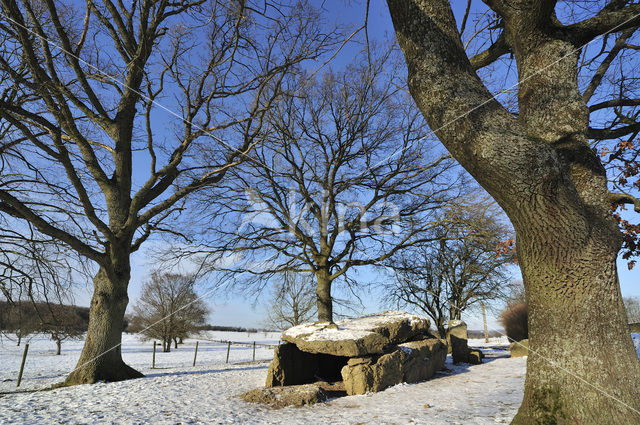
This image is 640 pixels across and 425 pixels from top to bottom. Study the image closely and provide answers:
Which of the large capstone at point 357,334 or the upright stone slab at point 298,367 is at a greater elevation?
the large capstone at point 357,334

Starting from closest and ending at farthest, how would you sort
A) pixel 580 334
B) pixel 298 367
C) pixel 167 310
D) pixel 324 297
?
pixel 580 334 → pixel 298 367 → pixel 324 297 → pixel 167 310

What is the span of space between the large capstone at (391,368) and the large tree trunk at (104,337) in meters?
4.99

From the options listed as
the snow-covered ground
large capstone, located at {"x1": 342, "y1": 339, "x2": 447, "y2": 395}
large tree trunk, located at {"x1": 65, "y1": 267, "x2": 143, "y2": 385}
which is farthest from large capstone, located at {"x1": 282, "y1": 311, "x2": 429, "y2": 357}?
the snow-covered ground

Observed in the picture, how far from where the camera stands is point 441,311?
61.3 ft

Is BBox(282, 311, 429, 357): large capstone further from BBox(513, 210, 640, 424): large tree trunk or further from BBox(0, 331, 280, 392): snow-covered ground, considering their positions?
BBox(0, 331, 280, 392): snow-covered ground

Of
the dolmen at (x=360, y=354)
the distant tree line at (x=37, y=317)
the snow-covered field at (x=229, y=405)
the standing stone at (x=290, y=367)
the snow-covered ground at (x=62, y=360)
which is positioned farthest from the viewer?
the snow-covered ground at (x=62, y=360)

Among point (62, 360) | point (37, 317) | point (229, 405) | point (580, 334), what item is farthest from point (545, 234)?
point (62, 360)

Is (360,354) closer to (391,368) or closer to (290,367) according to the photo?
(391,368)

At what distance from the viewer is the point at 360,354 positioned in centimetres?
698

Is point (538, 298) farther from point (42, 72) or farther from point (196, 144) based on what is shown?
point (196, 144)

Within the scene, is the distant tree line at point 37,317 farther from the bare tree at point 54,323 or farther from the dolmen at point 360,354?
the dolmen at point 360,354

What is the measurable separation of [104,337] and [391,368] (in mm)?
6194

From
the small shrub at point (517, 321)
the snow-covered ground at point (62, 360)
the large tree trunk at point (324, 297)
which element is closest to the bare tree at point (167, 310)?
the snow-covered ground at point (62, 360)

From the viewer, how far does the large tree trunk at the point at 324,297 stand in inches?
436
